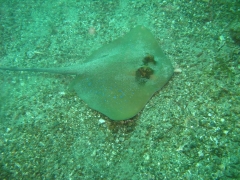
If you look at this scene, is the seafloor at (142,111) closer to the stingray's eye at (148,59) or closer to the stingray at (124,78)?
the stingray at (124,78)

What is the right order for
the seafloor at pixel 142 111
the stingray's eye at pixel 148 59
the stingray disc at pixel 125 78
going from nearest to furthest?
the seafloor at pixel 142 111, the stingray disc at pixel 125 78, the stingray's eye at pixel 148 59

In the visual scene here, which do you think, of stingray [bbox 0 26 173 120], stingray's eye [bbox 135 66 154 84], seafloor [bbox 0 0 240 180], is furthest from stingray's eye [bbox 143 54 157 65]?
seafloor [bbox 0 0 240 180]

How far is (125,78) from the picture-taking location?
3611mm

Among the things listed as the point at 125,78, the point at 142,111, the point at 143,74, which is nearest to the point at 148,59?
the point at 143,74

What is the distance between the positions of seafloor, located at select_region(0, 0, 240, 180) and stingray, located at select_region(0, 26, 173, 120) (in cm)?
27

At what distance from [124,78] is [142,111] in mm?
760

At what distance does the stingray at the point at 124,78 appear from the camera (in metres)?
3.43

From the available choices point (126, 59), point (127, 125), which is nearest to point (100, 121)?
point (127, 125)

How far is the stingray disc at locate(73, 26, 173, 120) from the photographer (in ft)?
11.3

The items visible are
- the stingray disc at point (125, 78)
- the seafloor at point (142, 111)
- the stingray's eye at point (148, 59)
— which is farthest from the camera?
the stingray's eye at point (148, 59)

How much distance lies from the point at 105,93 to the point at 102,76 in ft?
1.28

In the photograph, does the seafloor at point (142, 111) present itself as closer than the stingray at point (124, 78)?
Yes

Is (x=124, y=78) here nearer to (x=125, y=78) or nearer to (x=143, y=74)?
(x=125, y=78)

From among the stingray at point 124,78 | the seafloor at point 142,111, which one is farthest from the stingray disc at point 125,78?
the seafloor at point 142,111
